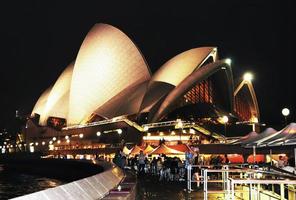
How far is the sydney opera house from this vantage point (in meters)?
49.2

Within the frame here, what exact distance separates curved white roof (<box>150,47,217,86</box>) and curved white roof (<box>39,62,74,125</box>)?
671 inches

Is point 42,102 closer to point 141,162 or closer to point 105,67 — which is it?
point 105,67

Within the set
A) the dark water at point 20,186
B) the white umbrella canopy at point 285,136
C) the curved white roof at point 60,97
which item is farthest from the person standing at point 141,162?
the curved white roof at point 60,97

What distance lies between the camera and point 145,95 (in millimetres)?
51875

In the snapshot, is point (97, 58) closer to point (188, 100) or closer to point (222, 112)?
point (188, 100)

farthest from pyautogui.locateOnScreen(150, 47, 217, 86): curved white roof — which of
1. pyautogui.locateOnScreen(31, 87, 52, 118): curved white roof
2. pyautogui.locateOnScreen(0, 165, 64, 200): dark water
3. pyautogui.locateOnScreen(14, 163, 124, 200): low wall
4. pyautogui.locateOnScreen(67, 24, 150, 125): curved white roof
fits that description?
pyautogui.locateOnScreen(14, 163, 124, 200): low wall

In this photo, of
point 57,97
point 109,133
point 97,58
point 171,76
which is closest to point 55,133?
point 57,97

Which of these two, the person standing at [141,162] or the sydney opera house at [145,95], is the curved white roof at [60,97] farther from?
the person standing at [141,162]

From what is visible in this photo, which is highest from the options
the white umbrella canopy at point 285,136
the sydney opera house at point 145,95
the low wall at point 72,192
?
the sydney opera house at point 145,95

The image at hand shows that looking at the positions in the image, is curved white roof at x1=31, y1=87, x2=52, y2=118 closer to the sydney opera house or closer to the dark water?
the sydney opera house

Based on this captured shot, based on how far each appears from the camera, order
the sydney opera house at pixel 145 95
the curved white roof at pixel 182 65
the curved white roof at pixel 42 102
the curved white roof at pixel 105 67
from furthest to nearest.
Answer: the curved white roof at pixel 42 102, the curved white roof at pixel 105 67, the sydney opera house at pixel 145 95, the curved white roof at pixel 182 65

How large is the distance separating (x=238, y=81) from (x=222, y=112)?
19.3ft

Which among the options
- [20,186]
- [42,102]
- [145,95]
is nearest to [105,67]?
[145,95]

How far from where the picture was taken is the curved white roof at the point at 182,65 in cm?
4856
